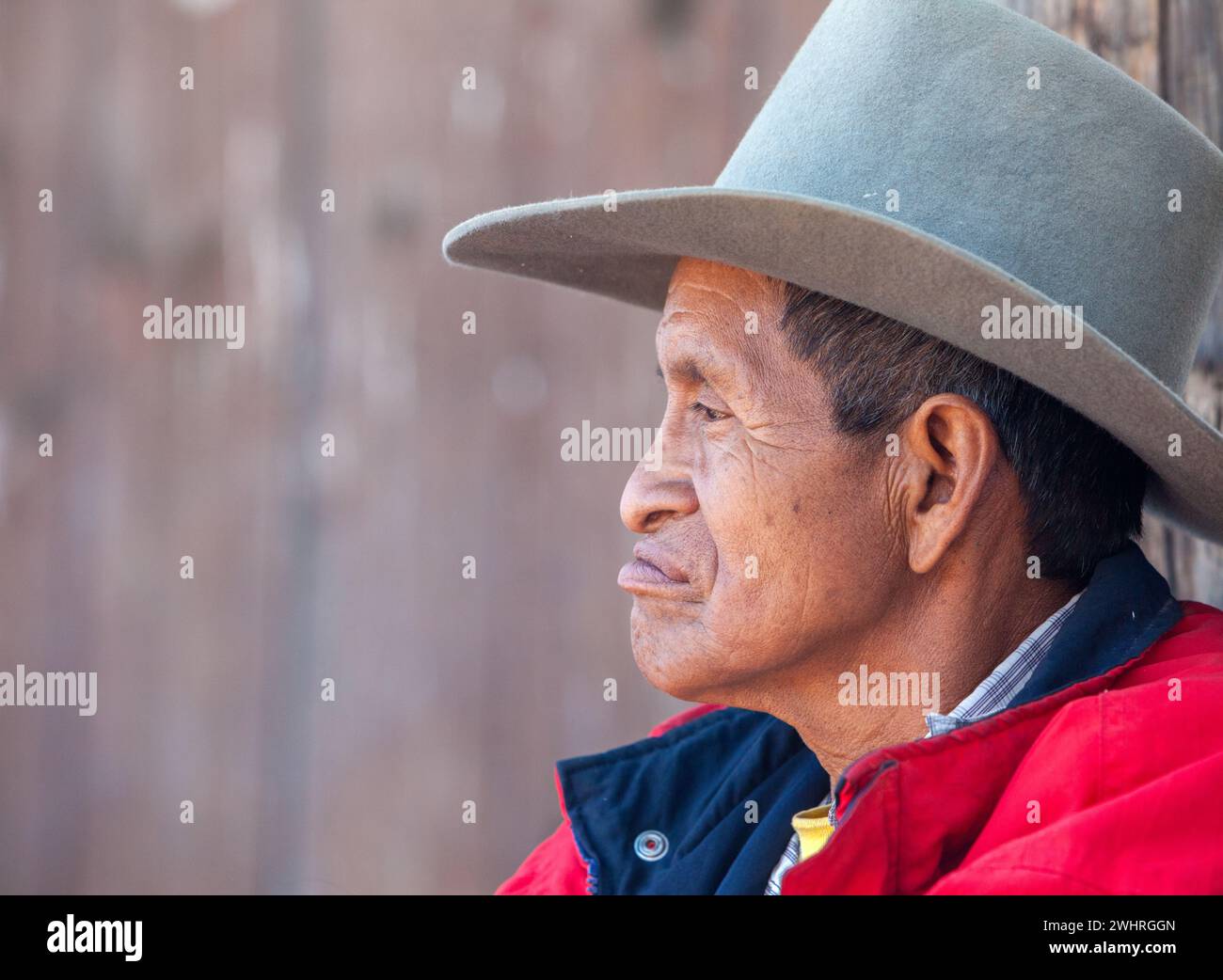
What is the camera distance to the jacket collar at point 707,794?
1.72 meters

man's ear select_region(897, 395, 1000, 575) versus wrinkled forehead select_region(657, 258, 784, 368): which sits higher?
wrinkled forehead select_region(657, 258, 784, 368)

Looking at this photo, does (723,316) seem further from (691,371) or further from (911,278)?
(911,278)

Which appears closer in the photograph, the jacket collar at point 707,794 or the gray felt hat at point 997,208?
the gray felt hat at point 997,208

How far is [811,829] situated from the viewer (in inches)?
73.6

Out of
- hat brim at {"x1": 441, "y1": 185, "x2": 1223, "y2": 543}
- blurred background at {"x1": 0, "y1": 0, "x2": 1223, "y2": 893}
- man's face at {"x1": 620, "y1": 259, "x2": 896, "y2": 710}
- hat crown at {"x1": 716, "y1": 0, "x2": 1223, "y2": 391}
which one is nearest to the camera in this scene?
hat brim at {"x1": 441, "y1": 185, "x2": 1223, "y2": 543}

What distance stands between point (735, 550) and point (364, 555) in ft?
4.75

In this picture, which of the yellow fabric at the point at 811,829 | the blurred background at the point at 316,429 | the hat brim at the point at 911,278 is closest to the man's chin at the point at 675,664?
the yellow fabric at the point at 811,829

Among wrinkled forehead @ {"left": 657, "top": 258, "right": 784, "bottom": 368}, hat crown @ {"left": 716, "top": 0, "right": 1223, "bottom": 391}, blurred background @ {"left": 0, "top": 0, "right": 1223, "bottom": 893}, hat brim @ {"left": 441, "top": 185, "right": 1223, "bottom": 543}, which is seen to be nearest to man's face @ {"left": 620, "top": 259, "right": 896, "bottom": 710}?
wrinkled forehead @ {"left": 657, "top": 258, "right": 784, "bottom": 368}

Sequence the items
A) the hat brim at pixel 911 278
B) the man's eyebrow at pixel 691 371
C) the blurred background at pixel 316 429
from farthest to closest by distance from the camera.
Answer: the blurred background at pixel 316 429 → the man's eyebrow at pixel 691 371 → the hat brim at pixel 911 278

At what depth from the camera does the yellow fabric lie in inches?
72.7

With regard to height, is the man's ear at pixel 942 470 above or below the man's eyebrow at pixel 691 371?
below

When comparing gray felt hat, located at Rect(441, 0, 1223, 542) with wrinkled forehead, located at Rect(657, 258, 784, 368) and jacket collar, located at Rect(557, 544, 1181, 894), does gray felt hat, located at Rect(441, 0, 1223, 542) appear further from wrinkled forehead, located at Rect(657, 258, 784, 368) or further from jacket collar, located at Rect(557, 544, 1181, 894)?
jacket collar, located at Rect(557, 544, 1181, 894)

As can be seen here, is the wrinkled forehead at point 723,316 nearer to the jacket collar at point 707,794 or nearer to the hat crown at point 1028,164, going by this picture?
the hat crown at point 1028,164

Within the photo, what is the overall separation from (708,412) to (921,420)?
31 cm
